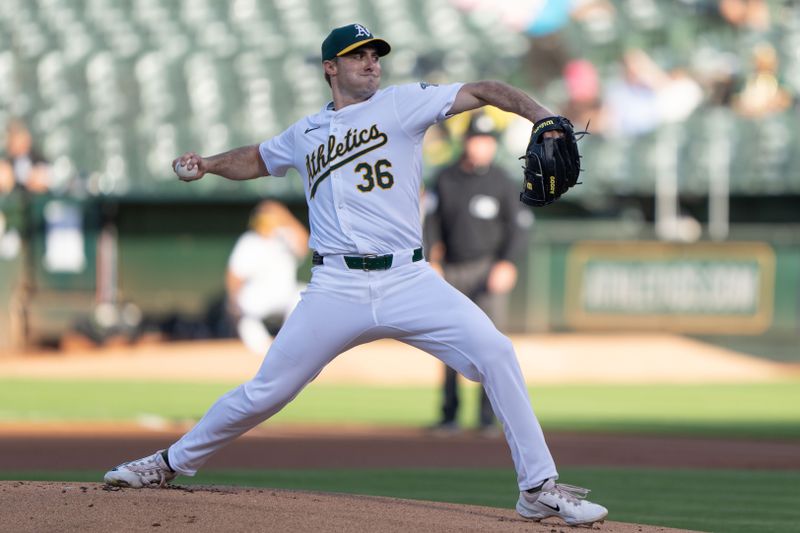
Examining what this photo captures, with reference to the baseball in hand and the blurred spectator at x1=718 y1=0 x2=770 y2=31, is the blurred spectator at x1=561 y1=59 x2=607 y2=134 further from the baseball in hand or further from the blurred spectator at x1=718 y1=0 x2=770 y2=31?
the baseball in hand

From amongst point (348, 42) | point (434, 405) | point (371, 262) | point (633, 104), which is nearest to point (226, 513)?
point (371, 262)

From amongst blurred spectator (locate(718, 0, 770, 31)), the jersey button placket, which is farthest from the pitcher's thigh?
blurred spectator (locate(718, 0, 770, 31))

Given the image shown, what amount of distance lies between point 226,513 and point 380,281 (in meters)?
0.94

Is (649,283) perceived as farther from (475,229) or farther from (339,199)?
(339,199)

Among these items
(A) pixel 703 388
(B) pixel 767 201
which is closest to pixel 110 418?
(A) pixel 703 388

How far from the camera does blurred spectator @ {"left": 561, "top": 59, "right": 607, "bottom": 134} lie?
60.9 feet

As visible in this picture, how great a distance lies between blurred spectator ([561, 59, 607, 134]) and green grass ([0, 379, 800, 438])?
18.0ft

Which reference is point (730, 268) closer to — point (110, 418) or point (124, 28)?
point (110, 418)

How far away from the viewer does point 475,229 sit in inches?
346

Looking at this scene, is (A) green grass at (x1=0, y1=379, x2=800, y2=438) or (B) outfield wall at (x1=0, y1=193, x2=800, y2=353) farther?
(B) outfield wall at (x1=0, y1=193, x2=800, y2=353)

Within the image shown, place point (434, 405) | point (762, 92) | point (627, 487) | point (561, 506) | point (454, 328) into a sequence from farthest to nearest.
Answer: point (762, 92) → point (434, 405) → point (627, 487) → point (454, 328) → point (561, 506)

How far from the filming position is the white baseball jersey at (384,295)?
4.58m

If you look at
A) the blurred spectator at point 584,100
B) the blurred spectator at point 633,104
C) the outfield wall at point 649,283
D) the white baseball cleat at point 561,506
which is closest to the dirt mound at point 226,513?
the white baseball cleat at point 561,506

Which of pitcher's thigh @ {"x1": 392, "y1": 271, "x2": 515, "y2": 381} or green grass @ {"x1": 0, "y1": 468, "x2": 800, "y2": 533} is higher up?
pitcher's thigh @ {"x1": 392, "y1": 271, "x2": 515, "y2": 381}
